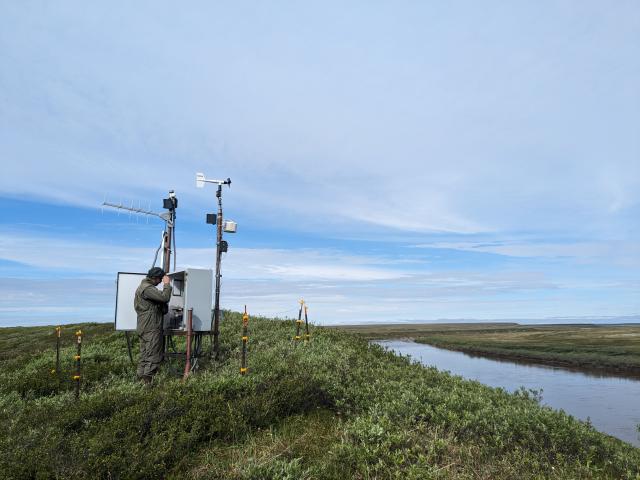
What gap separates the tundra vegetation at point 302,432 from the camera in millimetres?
7289

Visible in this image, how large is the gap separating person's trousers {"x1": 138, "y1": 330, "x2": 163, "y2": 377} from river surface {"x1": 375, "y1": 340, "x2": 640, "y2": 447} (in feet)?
34.4

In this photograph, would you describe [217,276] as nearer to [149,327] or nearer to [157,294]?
[157,294]

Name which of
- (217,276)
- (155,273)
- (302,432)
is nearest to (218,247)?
(217,276)

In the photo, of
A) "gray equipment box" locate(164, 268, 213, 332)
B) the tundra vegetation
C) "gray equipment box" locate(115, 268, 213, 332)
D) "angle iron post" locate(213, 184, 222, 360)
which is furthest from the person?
"angle iron post" locate(213, 184, 222, 360)

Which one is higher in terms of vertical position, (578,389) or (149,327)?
(149,327)

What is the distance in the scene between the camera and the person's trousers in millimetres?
12977

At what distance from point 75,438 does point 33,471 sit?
3.29 feet

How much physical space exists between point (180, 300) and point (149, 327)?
2492mm

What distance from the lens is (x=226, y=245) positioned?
48.1 feet

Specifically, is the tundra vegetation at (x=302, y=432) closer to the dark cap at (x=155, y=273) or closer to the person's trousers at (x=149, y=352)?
the person's trousers at (x=149, y=352)

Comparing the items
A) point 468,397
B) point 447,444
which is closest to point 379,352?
point 468,397

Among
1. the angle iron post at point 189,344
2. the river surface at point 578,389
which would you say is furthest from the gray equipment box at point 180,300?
the river surface at point 578,389

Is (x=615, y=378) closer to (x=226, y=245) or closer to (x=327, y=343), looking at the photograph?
(x=327, y=343)

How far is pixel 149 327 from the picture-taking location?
512 inches
